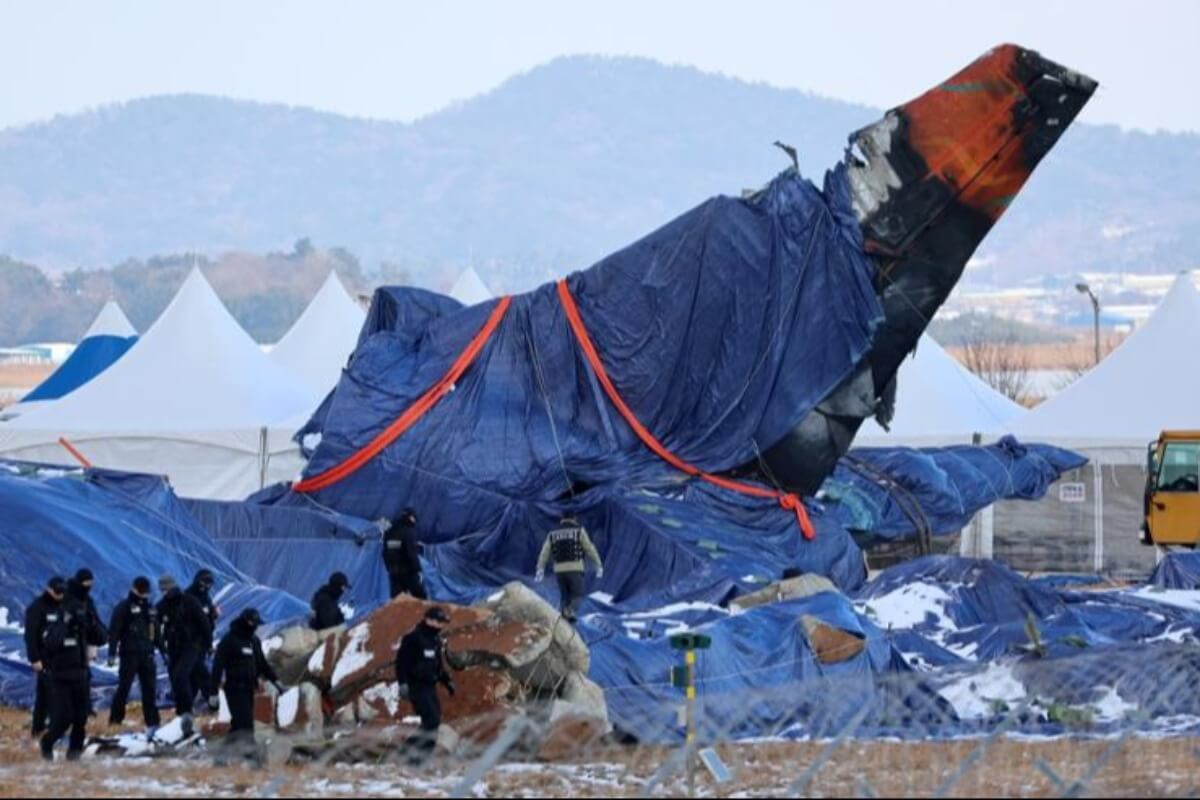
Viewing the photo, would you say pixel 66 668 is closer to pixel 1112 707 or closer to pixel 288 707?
pixel 288 707

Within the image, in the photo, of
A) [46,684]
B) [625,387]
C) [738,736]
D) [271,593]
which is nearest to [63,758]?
[46,684]

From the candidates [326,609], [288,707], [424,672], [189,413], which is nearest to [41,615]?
[288,707]

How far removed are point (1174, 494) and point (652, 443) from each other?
8.35 m

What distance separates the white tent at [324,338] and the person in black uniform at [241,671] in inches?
1266

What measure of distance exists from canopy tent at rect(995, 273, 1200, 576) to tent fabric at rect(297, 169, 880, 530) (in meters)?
9.21

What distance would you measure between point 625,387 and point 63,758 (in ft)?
42.2

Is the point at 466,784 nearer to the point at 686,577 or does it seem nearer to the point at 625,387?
the point at 686,577

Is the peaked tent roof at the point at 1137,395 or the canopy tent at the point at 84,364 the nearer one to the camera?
the peaked tent roof at the point at 1137,395

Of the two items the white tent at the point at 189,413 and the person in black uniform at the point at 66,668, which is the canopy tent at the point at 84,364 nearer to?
the white tent at the point at 189,413

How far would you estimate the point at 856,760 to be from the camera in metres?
17.2

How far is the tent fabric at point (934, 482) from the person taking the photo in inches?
1273

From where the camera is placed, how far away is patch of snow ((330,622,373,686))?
754 inches

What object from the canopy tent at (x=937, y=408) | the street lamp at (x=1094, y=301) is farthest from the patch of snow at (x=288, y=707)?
the street lamp at (x=1094, y=301)

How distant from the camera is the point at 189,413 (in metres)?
41.1
